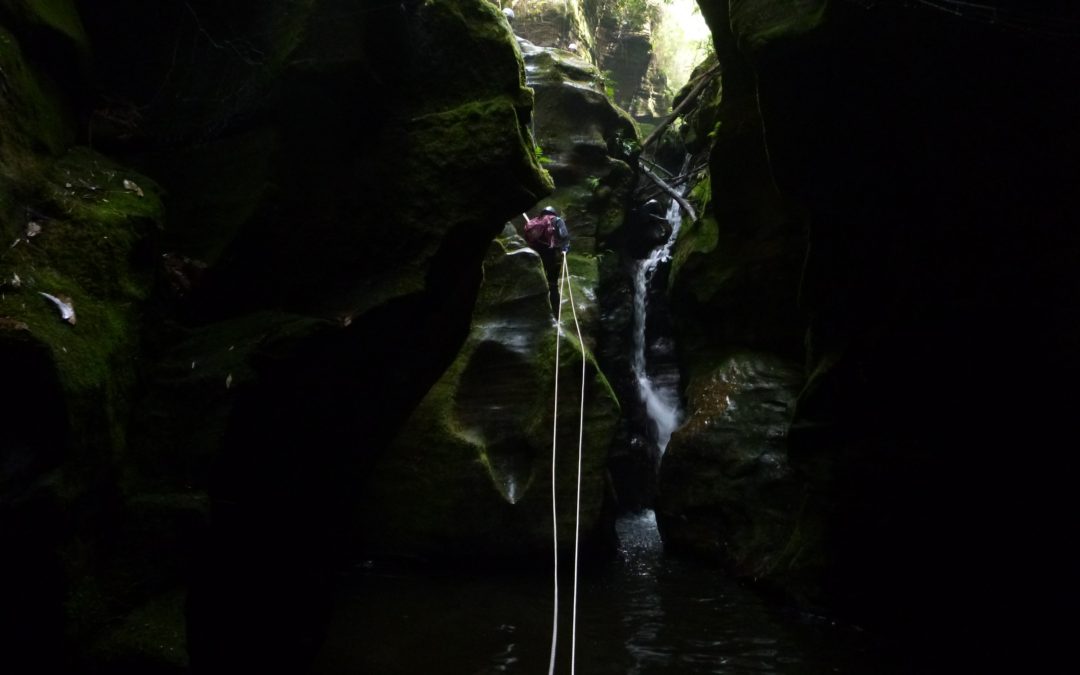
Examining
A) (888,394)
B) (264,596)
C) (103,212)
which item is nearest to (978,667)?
(888,394)

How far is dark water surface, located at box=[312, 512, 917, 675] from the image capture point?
584 cm

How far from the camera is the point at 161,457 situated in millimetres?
3564

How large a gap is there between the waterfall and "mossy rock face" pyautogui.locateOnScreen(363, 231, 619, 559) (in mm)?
2936

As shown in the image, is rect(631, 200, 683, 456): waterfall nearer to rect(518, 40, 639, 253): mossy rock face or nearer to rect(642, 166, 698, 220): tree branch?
rect(642, 166, 698, 220): tree branch

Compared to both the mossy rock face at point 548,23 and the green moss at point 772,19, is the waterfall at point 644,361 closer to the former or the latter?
the green moss at point 772,19

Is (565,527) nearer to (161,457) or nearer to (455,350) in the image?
(455,350)

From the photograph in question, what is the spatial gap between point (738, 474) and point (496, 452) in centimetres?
316

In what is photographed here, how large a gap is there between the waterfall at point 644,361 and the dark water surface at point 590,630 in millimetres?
3863

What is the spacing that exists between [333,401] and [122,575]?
1.91 m

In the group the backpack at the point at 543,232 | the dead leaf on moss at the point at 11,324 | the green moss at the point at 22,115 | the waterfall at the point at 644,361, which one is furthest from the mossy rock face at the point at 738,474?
the green moss at the point at 22,115

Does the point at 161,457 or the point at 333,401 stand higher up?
the point at 333,401

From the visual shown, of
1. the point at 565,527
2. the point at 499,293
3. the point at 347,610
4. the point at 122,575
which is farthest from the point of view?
the point at 499,293

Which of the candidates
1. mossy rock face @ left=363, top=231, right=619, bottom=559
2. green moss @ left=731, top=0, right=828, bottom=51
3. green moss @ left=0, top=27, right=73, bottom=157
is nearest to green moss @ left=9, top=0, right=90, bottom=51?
green moss @ left=0, top=27, right=73, bottom=157

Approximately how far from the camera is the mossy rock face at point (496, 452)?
8.30 meters
